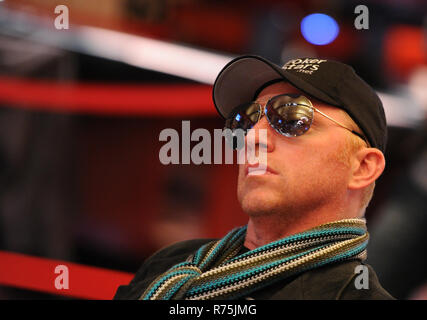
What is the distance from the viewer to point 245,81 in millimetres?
1387

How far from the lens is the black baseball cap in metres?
1.23

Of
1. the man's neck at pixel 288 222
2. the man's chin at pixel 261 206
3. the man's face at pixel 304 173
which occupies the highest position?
the man's face at pixel 304 173

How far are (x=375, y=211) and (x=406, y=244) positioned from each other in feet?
2.09

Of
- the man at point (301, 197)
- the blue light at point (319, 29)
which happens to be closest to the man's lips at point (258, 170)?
the man at point (301, 197)

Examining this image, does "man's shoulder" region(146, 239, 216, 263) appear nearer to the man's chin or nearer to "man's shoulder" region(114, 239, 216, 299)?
"man's shoulder" region(114, 239, 216, 299)

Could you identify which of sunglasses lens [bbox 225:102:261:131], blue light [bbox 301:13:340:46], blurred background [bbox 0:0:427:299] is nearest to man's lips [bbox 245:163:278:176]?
sunglasses lens [bbox 225:102:261:131]

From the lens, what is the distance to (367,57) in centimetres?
624

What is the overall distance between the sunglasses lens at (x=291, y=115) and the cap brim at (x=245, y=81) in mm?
38

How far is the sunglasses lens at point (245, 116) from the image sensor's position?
131cm

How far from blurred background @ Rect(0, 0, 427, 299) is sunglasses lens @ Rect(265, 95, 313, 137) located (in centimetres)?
148

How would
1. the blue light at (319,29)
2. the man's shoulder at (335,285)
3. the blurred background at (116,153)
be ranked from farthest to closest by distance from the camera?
the blue light at (319,29) < the blurred background at (116,153) < the man's shoulder at (335,285)

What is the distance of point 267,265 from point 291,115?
0.34 metres

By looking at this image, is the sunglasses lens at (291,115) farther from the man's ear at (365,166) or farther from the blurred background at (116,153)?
the blurred background at (116,153)

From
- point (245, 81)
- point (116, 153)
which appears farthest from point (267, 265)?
point (116, 153)
